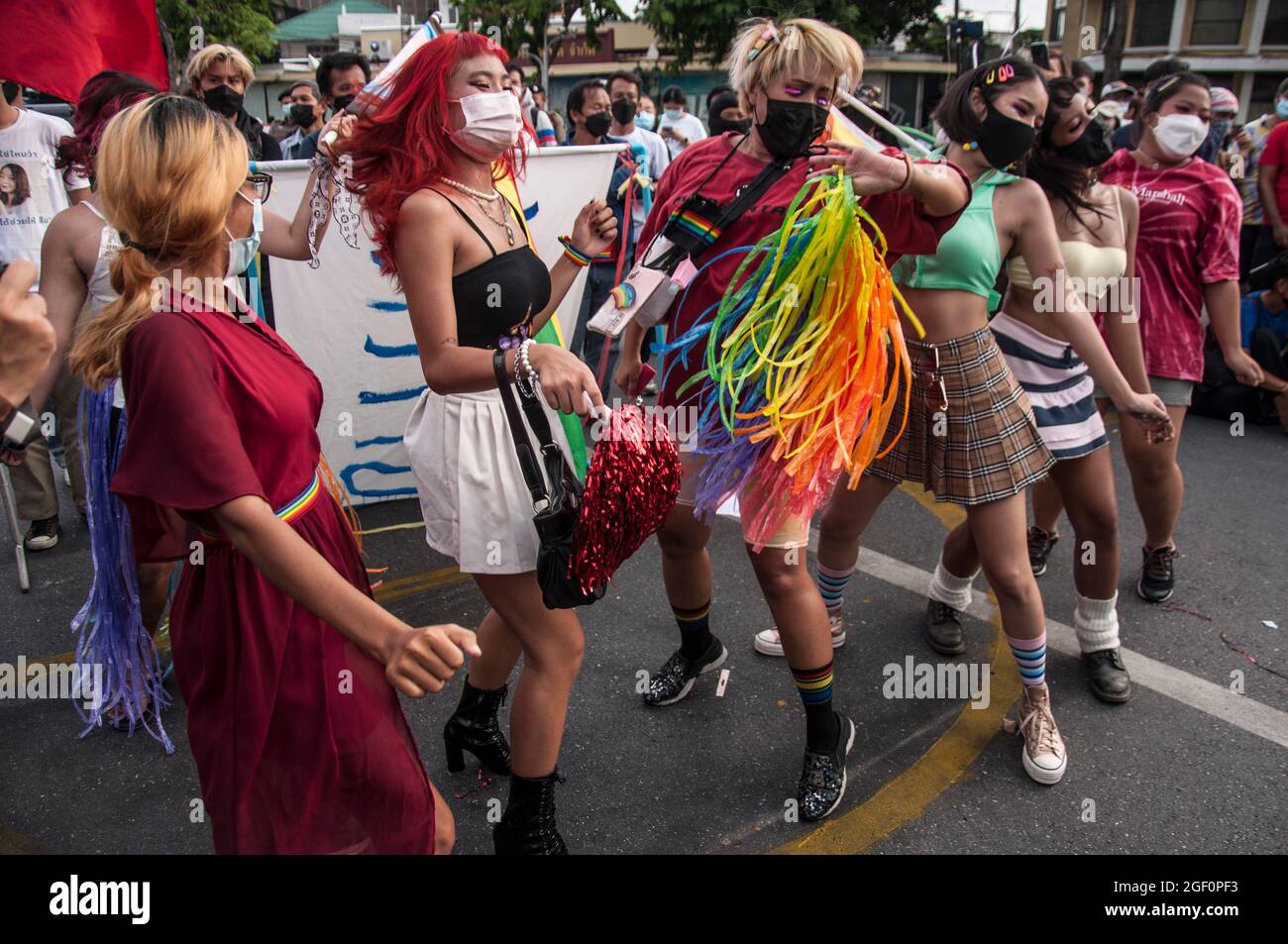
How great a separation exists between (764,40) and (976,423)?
1.17m

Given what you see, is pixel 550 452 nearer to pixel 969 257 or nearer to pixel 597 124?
pixel 969 257

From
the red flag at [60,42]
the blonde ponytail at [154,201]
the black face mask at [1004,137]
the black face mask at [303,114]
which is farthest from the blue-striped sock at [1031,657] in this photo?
the black face mask at [303,114]

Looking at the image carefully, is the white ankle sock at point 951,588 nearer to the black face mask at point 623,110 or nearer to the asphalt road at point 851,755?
the asphalt road at point 851,755

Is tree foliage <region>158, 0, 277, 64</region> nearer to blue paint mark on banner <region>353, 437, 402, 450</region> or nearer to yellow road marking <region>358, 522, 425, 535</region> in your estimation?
blue paint mark on banner <region>353, 437, 402, 450</region>

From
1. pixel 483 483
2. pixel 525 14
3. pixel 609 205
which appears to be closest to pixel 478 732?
pixel 483 483

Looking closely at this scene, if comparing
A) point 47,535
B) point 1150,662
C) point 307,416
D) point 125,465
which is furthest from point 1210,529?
point 47,535

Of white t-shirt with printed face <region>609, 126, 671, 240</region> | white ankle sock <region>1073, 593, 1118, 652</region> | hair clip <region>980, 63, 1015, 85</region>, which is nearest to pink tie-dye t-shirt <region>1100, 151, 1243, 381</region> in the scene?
white ankle sock <region>1073, 593, 1118, 652</region>

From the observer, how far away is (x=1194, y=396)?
612cm

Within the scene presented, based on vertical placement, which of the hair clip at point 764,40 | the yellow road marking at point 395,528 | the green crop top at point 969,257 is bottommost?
the yellow road marking at point 395,528

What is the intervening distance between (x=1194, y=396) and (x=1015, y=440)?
4.27 metres

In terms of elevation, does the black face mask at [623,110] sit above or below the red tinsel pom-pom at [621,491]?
above

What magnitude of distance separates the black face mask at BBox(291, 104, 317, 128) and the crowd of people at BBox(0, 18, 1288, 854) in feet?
6.46

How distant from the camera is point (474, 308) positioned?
6.84 feet

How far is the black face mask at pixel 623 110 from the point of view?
737 centimetres
